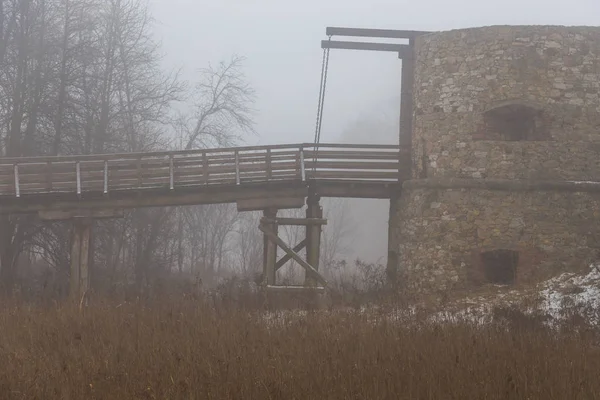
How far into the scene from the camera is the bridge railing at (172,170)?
14.4 m

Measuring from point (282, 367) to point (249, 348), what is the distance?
3.06 feet

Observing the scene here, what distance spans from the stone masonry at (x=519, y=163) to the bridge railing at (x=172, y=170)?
6.91ft

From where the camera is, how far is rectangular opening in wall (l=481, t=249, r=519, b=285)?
13.9 m

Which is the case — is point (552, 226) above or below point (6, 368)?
above

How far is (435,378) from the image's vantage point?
5820mm

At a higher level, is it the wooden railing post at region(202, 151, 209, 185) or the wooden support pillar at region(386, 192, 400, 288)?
the wooden railing post at region(202, 151, 209, 185)

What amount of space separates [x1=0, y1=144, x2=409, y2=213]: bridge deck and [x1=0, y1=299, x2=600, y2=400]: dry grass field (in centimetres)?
569

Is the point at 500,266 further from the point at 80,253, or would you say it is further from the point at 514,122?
the point at 80,253

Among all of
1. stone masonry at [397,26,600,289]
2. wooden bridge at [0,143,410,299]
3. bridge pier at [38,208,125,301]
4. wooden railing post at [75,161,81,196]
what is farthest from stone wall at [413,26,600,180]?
wooden railing post at [75,161,81,196]

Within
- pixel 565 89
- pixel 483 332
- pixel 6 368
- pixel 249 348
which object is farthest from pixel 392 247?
pixel 6 368

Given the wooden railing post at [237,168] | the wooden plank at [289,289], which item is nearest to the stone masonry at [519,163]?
the wooden plank at [289,289]

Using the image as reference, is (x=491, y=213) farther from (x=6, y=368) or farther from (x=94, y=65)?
(x=94, y=65)

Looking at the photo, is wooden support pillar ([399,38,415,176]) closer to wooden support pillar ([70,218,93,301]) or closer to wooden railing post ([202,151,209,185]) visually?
wooden railing post ([202,151,209,185])

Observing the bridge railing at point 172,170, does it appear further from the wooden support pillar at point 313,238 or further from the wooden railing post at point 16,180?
the wooden support pillar at point 313,238
